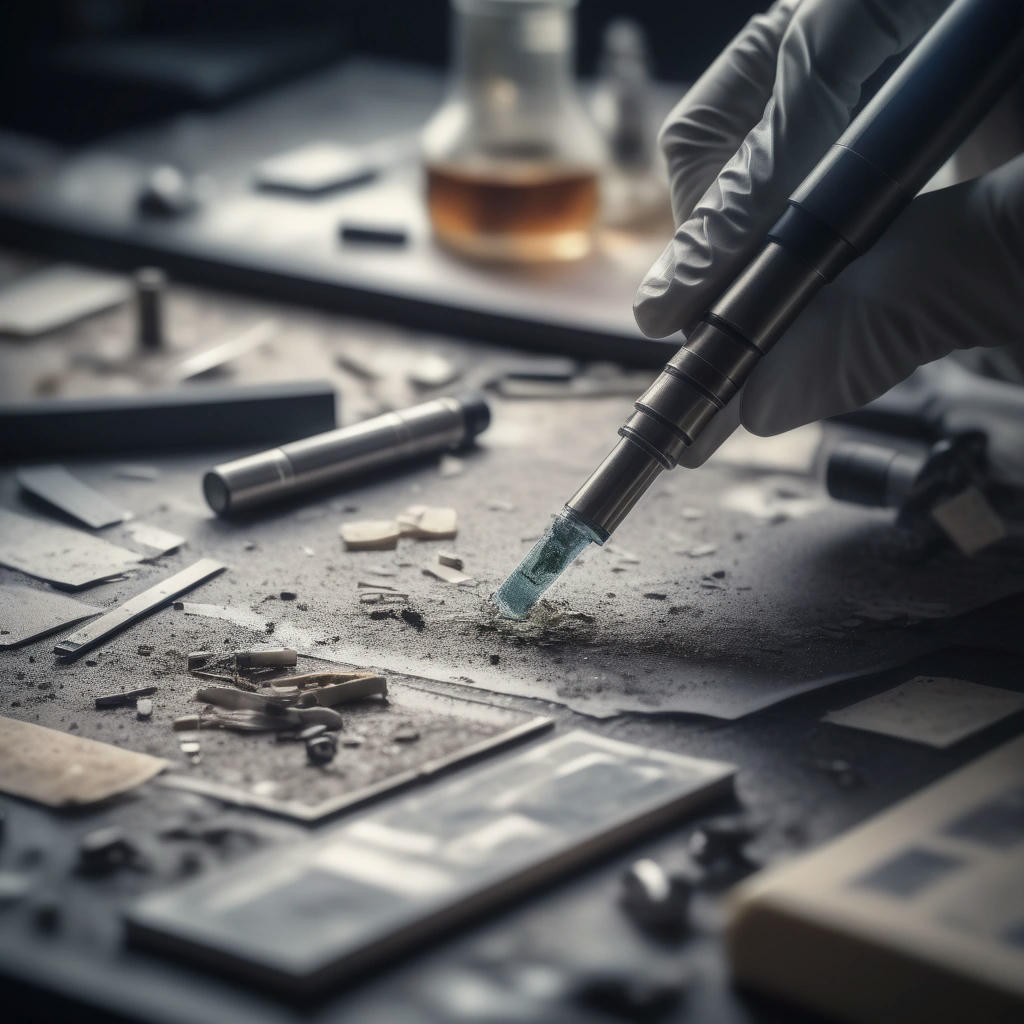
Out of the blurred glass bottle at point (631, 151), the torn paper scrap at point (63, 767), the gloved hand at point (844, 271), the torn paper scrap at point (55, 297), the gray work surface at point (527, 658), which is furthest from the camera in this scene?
the blurred glass bottle at point (631, 151)

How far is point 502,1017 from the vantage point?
70 cm

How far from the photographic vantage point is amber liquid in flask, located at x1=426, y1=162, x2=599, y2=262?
1745mm

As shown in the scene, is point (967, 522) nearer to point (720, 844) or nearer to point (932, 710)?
point (932, 710)

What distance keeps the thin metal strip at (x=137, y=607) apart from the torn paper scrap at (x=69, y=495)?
0.40 feet

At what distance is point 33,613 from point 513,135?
37.5 inches

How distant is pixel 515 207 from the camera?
176 cm

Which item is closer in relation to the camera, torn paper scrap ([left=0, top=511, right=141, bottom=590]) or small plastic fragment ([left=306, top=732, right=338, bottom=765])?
small plastic fragment ([left=306, top=732, right=338, bottom=765])

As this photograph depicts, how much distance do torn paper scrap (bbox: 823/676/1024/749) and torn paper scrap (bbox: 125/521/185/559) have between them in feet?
1.83

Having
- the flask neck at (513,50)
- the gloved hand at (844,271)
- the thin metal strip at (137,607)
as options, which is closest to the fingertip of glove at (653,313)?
the gloved hand at (844,271)

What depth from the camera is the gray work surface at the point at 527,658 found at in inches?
29.1

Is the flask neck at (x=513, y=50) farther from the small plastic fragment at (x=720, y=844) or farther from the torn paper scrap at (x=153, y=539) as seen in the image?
the small plastic fragment at (x=720, y=844)

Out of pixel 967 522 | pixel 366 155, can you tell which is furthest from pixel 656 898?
pixel 366 155

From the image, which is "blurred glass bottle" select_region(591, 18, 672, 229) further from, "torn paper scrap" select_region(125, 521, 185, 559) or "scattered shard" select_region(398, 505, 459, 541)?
"torn paper scrap" select_region(125, 521, 185, 559)

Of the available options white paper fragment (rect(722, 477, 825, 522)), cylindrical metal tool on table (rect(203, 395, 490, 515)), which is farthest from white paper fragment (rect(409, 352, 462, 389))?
white paper fragment (rect(722, 477, 825, 522))
